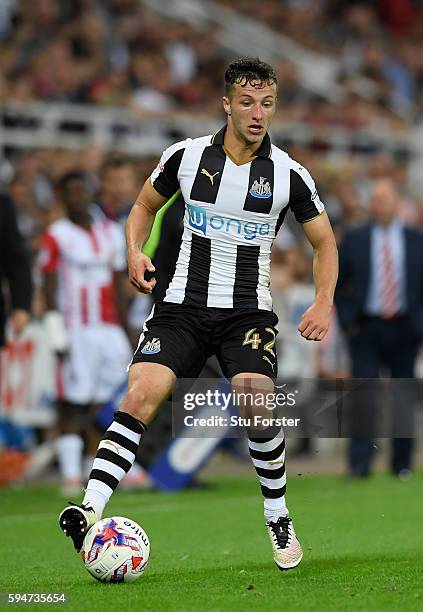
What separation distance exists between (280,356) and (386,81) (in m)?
10.6

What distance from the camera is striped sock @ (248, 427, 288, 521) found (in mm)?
6770

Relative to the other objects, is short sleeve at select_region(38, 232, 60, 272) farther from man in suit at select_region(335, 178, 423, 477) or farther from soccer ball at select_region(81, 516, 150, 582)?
soccer ball at select_region(81, 516, 150, 582)

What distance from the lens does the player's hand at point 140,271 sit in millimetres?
6609

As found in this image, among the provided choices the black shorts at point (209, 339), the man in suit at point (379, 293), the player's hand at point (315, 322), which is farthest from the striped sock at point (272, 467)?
the man in suit at point (379, 293)

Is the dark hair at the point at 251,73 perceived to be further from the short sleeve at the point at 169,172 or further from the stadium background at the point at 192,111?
the stadium background at the point at 192,111

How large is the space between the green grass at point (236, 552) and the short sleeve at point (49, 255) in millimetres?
1920

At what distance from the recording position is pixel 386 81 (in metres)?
25.1

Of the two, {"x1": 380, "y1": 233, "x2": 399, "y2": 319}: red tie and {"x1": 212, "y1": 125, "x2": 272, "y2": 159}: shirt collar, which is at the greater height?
{"x1": 212, "y1": 125, "x2": 272, "y2": 159}: shirt collar

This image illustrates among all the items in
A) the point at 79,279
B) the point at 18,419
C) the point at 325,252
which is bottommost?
the point at 18,419

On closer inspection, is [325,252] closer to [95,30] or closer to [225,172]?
[225,172]

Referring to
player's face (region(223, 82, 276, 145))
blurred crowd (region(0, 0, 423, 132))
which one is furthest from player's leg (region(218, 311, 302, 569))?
blurred crowd (region(0, 0, 423, 132))

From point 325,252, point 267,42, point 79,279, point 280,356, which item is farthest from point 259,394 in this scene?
point 267,42

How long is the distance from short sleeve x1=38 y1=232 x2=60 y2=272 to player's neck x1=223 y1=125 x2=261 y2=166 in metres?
5.50

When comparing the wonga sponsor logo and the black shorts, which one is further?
the wonga sponsor logo
